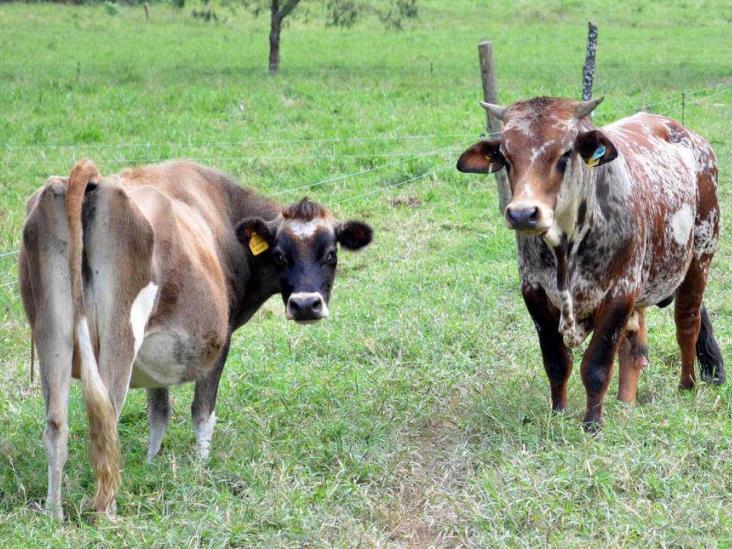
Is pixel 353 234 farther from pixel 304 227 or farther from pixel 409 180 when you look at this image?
pixel 409 180

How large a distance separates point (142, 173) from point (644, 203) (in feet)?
9.18

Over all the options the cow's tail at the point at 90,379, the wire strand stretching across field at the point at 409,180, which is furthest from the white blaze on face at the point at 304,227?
the wire strand stretching across field at the point at 409,180

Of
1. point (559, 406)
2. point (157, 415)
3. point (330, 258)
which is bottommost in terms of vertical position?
point (157, 415)

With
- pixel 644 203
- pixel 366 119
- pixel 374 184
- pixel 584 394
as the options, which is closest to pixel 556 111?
pixel 644 203

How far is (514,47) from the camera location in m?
27.4

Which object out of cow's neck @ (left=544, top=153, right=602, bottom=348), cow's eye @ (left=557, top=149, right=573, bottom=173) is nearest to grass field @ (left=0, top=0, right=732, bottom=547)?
cow's neck @ (left=544, top=153, right=602, bottom=348)

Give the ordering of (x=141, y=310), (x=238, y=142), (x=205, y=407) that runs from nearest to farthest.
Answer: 1. (x=141, y=310)
2. (x=205, y=407)
3. (x=238, y=142)

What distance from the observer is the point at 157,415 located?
6098mm

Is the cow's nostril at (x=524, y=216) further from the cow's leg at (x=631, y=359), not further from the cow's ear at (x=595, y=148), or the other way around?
the cow's leg at (x=631, y=359)

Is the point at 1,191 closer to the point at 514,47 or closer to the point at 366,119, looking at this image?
the point at 366,119

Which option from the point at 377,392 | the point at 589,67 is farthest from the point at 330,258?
the point at 589,67

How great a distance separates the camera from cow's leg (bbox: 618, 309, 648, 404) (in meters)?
6.49

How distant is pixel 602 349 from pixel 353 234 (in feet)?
5.86

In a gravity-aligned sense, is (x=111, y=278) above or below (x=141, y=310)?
above
